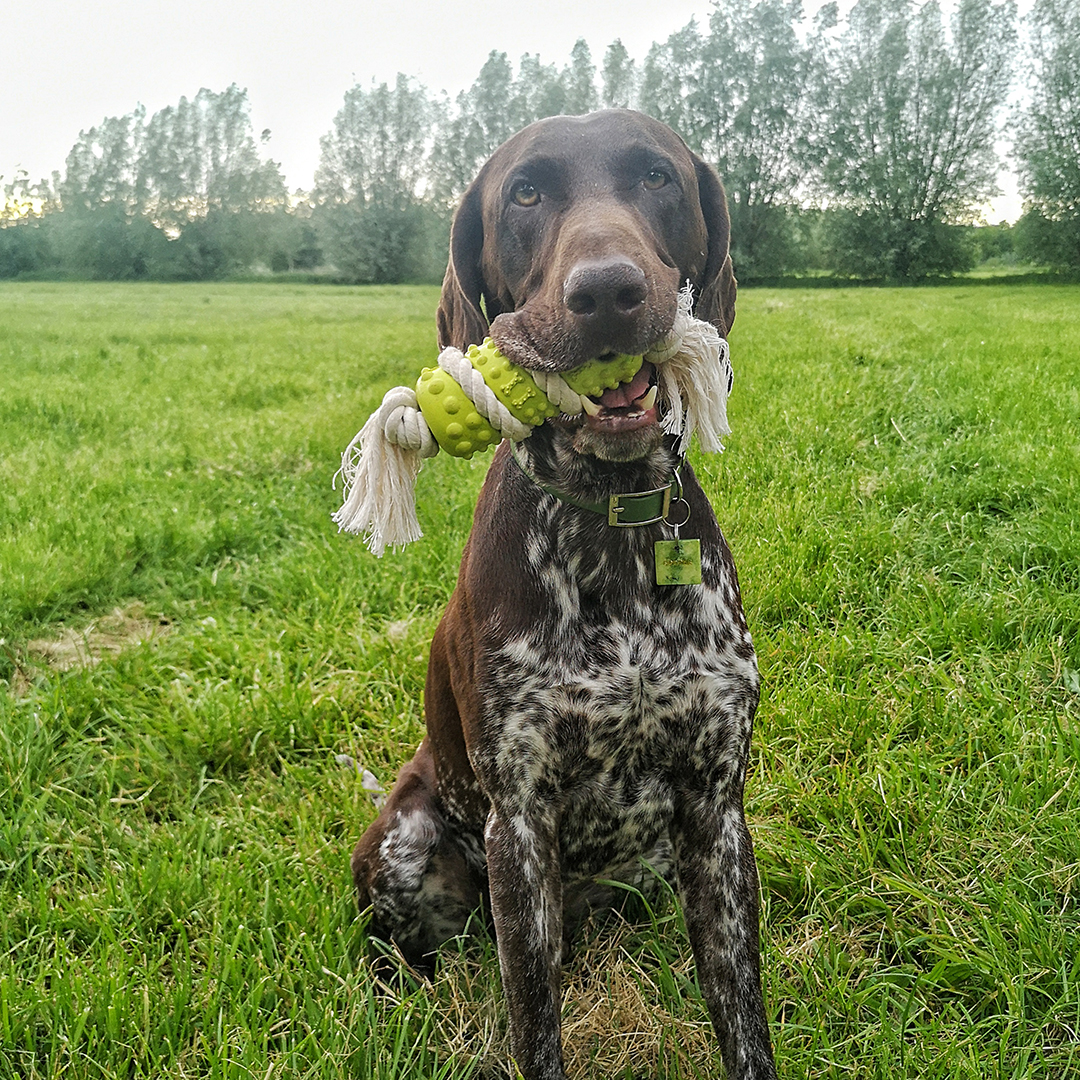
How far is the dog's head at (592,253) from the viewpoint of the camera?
1.81 m

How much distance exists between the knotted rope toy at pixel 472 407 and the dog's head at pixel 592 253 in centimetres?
5

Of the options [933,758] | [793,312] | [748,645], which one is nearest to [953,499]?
[933,758]

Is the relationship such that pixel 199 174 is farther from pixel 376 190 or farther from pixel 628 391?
pixel 628 391

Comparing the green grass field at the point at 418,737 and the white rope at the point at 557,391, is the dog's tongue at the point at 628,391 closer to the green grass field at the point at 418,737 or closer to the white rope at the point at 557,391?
the white rope at the point at 557,391

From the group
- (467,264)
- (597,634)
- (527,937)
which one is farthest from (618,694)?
(467,264)

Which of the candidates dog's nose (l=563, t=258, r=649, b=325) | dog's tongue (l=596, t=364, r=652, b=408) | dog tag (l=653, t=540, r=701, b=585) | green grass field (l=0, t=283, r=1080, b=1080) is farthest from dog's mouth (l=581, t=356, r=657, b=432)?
green grass field (l=0, t=283, r=1080, b=1080)

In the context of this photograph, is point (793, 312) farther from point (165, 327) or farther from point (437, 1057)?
point (437, 1057)

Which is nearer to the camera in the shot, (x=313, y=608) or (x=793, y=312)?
(x=313, y=608)

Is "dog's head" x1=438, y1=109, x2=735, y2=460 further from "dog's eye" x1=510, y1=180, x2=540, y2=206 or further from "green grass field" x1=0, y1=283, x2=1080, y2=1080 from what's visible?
"green grass field" x1=0, y1=283, x2=1080, y2=1080

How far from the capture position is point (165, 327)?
16078 millimetres

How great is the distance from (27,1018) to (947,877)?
238cm

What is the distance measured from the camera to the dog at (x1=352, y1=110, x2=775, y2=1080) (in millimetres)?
1925

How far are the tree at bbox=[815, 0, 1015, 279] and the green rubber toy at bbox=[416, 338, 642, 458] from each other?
33.7 metres

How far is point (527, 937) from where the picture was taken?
193cm
